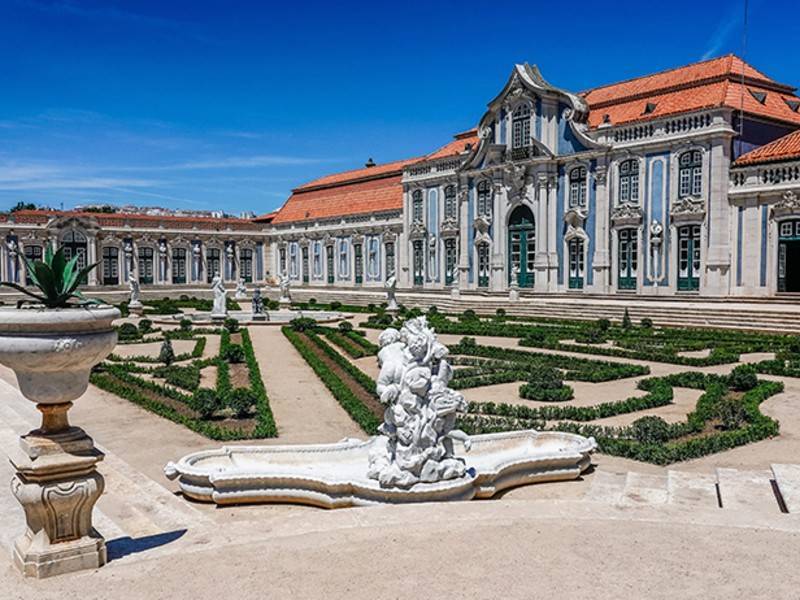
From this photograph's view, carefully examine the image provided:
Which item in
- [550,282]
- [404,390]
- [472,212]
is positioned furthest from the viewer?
[472,212]

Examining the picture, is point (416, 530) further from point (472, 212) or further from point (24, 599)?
point (472, 212)

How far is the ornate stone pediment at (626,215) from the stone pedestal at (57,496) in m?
30.2

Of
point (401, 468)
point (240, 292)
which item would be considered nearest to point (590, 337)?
point (401, 468)

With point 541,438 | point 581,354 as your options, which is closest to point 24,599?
point 541,438

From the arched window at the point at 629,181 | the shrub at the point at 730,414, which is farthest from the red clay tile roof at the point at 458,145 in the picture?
the shrub at the point at 730,414

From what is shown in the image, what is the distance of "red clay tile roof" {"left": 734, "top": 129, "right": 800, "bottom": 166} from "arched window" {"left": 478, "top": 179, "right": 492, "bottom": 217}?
1344 cm

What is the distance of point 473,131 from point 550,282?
39.0 ft

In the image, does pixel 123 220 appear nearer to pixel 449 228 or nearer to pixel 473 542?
pixel 449 228

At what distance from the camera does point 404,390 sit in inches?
279

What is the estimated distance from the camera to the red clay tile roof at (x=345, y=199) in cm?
4859

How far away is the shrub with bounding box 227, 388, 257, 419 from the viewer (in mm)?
11602

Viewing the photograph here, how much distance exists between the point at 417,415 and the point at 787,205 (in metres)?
25.0

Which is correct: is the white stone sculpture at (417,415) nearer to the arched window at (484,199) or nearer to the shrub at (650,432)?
the shrub at (650,432)

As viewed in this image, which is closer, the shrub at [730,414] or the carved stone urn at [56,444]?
the carved stone urn at [56,444]
